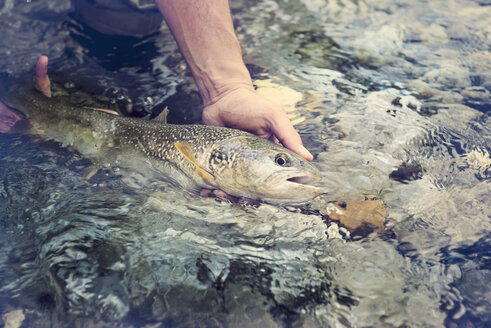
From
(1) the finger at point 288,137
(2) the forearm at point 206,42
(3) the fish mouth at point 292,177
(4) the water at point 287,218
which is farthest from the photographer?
(2) the forearm at point 206,42

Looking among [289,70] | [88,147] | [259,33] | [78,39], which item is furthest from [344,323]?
[78,39]

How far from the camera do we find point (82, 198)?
297 centimetres

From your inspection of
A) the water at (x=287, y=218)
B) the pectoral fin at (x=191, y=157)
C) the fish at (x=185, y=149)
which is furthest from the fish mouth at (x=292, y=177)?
the pectoral fin at (x=191, y=157)

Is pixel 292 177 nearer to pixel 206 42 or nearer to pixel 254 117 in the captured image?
pixel 254 117

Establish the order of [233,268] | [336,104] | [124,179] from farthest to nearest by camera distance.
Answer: [336,104], [124,179], [233,268]

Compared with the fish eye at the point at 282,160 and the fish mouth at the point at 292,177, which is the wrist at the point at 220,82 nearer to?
the fish eye at the point at 282,160

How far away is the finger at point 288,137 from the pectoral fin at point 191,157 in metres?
0.75

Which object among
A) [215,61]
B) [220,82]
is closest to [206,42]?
[215,61]

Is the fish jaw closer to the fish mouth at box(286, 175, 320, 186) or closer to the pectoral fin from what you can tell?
the fish mouth at box(286, 175, 320, 186)

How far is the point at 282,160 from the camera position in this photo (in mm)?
2818

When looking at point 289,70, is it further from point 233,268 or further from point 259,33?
point 233,268

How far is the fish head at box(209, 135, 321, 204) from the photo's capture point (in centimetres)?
277

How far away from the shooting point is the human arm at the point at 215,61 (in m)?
3.67

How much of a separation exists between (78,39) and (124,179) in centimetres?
335
